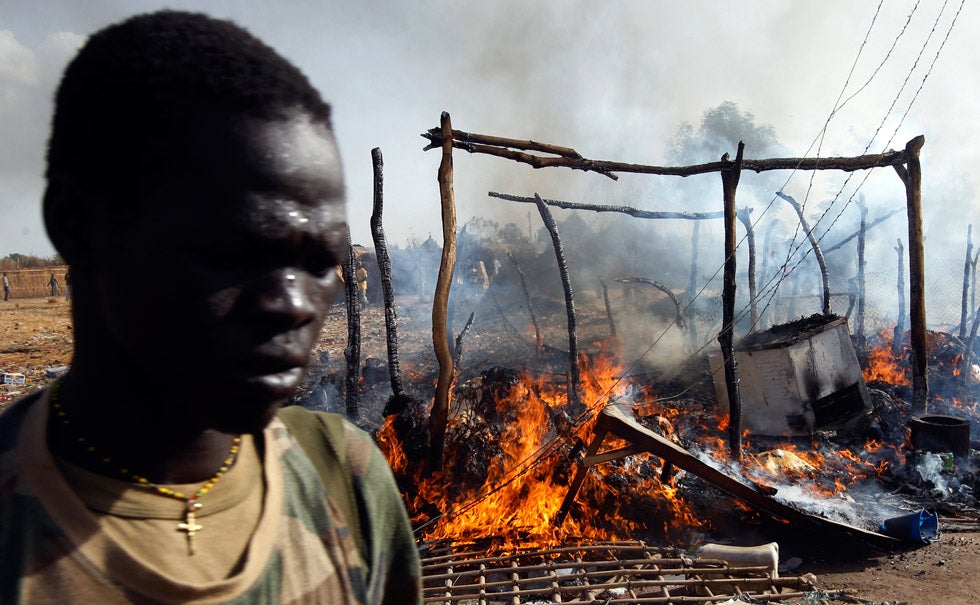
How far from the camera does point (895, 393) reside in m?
13.7

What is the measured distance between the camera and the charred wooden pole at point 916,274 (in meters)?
9.98

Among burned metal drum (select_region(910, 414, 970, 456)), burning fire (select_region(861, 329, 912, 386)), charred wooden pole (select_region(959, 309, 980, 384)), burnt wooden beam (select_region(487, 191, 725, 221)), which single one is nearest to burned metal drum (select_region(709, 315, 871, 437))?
burned metal drum (select_region(910, 414, 970, 456))

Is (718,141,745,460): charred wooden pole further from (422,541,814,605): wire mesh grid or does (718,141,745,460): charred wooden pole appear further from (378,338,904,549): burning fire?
(422,541,814,605): wire mesh grid

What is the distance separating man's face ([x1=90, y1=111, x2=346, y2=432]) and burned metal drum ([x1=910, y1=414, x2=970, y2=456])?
11.8 m

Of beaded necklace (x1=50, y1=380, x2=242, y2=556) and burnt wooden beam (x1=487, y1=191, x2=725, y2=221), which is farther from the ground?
burnt wooden beam (x1=487, y1=191, x2=725, y2=221)

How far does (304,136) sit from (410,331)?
21.5 meters

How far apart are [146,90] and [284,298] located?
35 cm

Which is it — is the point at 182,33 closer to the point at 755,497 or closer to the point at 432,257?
the point at 755,497

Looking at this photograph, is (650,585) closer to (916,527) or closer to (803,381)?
(916,527)

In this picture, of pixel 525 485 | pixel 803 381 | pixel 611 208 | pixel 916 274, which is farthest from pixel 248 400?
pixel 803 381

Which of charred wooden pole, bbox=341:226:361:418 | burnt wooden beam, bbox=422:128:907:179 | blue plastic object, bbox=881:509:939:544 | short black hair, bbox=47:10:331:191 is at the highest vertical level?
burnt wooden beam, bbox=422:128:907:179

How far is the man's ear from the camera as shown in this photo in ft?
2.99

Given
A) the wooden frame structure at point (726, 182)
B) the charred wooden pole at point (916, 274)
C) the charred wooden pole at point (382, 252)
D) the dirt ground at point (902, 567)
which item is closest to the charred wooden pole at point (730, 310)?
the wooden frame structure at point (726, 182)

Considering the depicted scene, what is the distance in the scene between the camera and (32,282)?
24.8m
